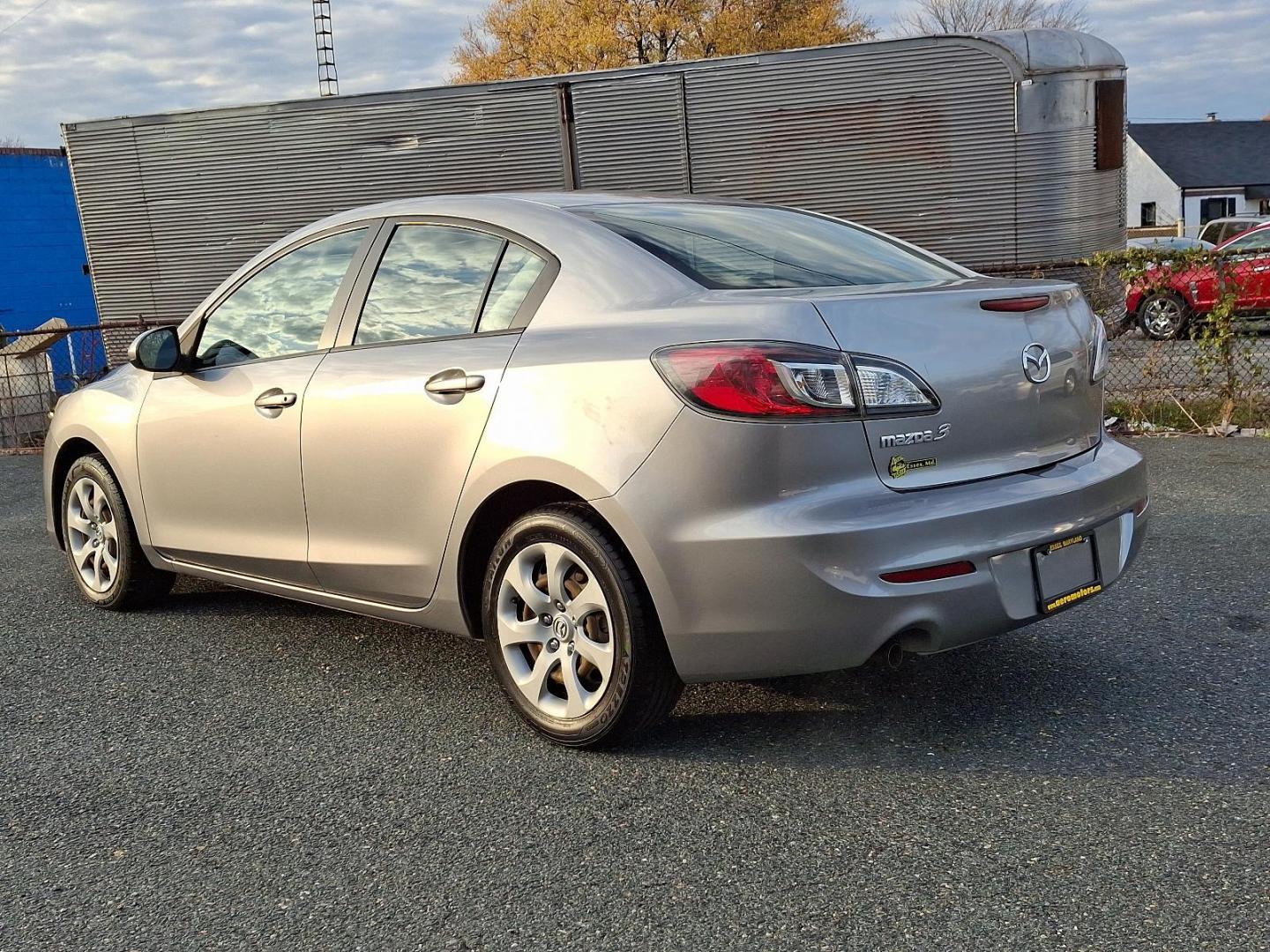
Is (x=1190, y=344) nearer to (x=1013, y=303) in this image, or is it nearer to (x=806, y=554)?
(x=1013, y=303)

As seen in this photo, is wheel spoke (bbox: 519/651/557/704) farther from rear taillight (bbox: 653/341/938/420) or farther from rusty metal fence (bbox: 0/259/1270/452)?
rusty metal fence (bbox: 0/259/1270/452)

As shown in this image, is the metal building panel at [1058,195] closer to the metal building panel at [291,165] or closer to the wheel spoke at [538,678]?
the metal building panel at [291,165]

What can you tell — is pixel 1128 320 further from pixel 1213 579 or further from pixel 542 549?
pixel 542 549

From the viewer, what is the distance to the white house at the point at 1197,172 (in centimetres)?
5347

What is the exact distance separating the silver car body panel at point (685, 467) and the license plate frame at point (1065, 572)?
0.05m

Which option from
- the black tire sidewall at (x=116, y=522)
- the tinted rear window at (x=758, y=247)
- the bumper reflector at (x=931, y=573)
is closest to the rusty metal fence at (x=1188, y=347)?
the tinted rear window at (x=758, y=247)

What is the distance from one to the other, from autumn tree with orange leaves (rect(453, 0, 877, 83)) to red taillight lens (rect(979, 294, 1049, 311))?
33761 mm

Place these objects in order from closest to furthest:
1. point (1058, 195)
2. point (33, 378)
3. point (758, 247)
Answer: point (758, 247) < point (33, 378) < point (1058, 195)

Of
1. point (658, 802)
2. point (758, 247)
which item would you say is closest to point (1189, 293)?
point (758, 247)

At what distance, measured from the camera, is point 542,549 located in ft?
11.3

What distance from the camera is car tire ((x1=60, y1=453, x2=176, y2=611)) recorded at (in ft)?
16.5

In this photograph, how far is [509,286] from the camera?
371cm

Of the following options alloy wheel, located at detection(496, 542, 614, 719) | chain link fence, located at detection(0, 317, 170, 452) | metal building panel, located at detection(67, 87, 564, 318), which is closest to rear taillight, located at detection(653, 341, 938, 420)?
alloy wheel, located at detection(496, 542, 614, 719)

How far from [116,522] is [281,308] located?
4.31ft
